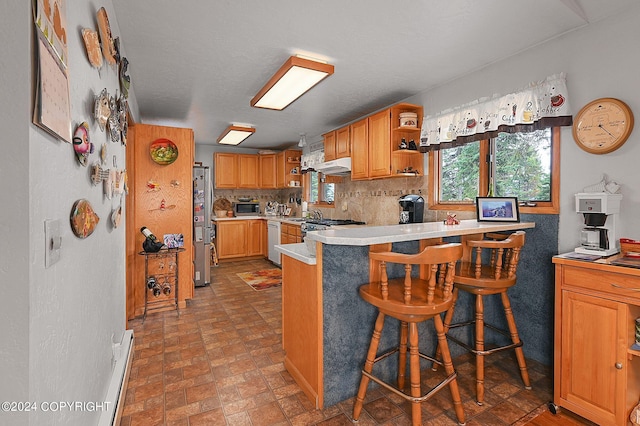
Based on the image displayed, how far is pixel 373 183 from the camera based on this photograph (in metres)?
4.43

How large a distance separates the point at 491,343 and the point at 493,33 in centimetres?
257

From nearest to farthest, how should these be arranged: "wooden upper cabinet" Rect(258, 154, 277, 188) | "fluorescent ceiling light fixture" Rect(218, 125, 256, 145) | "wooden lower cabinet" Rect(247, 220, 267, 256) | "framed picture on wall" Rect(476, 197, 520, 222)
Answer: "framed picture on wall" Rect(476, 197, 520, 222)
"fluorescent ceiling light fixture" Rect(218, 125, 256, 145)
"wooden lower cabinet" Rect(247, 220, 267, 256)
"wooden upper cabinet" Rect(258, 154, 277, 188)

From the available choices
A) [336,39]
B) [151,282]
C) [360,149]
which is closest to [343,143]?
[360,149]

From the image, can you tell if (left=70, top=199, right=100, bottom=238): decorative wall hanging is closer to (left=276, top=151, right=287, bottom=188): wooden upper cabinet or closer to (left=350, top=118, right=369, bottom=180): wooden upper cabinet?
(left=350, top=118, right=369, bottom=180): wooden upper cabinet

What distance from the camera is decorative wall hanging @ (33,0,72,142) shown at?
0.75m

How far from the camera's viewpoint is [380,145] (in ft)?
12.2

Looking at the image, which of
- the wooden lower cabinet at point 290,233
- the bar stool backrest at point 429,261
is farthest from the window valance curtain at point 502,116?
the wooden lower cabinet at point 290,233

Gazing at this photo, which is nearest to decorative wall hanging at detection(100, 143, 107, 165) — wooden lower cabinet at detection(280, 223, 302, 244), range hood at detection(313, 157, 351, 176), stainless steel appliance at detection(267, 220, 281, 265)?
range hood at detection(313, 157, 351, 176)

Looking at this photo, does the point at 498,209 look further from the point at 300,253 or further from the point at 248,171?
the point at 248,171

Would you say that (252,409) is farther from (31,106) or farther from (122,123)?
(122,123)

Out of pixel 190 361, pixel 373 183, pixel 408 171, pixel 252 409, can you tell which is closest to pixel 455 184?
pixel 408 171

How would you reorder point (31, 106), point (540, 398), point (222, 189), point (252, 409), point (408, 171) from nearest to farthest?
1. point (31, 106)
2. point (252, 409)
3. point (540, 398)
4. point (408, 171)
5. point (222, 189)

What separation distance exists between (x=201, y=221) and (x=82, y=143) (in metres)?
3.37

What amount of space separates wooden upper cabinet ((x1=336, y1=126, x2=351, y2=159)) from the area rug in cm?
217
